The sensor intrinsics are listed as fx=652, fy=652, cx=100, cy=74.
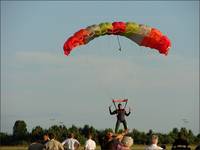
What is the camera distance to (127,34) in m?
29.2

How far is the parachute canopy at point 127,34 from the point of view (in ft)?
93.4

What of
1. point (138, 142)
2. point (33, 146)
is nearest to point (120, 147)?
point (33, 146)

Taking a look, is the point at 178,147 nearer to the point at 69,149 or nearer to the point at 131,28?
the point at 69,149

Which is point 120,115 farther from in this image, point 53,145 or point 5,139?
point 5,139

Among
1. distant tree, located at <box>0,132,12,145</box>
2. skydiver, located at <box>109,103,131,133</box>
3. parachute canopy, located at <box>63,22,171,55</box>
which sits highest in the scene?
parachute canopy, located at <box>63,22,171,55</box>

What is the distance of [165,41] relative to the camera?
94.3 ft

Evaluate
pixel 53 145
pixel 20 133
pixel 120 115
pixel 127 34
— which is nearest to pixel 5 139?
pixel 20 133

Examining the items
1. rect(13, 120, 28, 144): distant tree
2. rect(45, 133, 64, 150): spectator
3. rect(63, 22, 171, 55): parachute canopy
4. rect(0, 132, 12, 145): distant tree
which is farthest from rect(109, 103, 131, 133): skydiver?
rect(0, 132, 12, 145): distant tree

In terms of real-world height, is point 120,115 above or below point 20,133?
above

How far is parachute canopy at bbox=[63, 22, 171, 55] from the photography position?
28.5 metres

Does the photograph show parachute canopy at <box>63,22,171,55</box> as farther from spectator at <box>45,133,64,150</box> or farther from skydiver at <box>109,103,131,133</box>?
spectator at <box>45,133,64,150</box>

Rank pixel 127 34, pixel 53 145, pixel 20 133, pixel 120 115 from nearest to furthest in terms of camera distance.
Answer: pixel 53 145
pixel 120 115
pixel 127 34
pixel 20 133

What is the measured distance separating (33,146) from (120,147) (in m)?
3.76

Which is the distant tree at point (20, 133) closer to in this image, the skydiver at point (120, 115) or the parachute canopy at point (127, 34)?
the parachute canopy at point (127, 34)
